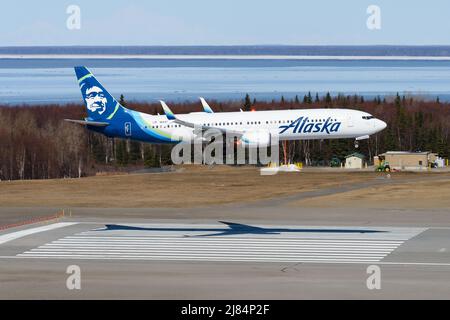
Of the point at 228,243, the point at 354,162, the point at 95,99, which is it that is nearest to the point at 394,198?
the point at 228,243

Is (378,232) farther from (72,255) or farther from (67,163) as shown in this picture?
(67,163)

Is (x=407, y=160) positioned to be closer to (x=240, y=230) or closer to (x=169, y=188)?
(x=169, y=188)

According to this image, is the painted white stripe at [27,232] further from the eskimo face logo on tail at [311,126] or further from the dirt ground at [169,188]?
the eskimo face logo on tail at [311,126]

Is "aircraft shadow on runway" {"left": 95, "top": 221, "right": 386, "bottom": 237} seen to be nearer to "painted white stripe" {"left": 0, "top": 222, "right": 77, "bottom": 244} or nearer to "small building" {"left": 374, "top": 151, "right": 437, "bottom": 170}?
"painted white stripe" {"left": 0, "top": 222, "right": 77, "bottom": 244}

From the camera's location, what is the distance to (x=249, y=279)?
4922 cm

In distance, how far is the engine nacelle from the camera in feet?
391

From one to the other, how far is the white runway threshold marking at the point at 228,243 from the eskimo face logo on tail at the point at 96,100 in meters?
57.9

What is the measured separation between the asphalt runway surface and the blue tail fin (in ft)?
177

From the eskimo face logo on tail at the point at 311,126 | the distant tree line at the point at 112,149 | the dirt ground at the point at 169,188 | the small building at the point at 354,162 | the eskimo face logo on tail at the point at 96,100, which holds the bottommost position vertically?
the distant tree line at the point at 112,149

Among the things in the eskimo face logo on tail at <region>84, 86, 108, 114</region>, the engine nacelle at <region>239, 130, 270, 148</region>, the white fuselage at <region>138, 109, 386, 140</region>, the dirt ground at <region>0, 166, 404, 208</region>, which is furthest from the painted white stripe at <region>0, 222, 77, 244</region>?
the eskimo face logo on tail at <region>84, 86, 108, 114</region>

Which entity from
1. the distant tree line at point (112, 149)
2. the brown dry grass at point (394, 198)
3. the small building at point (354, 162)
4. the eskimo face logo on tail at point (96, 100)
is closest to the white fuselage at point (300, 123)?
the eskimo face logo on tail at point (96, 100)

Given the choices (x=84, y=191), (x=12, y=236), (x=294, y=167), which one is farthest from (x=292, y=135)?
(x=12, y=236)

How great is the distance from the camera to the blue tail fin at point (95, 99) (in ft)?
411

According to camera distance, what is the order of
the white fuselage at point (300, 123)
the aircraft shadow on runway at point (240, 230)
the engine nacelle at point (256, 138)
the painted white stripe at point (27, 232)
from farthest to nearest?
the engine nacelle at point (256, 138)
the white fuselage at point (300, 123)
the aircraft shadow on runway at point (240, 230)
the painted white stripe at point (27, 232)
